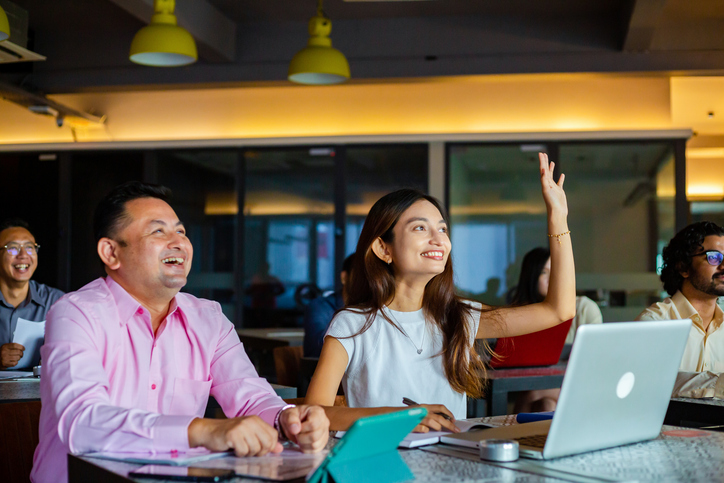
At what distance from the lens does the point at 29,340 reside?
3.19m

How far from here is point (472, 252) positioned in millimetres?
6750

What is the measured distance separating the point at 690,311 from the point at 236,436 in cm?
228

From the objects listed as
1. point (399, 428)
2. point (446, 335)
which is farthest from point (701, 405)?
point (399, 428)

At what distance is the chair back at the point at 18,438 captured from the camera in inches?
89.4

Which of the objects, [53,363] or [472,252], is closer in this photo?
[53,363]

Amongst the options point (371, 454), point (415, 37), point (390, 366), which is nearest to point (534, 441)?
point (371, 454)

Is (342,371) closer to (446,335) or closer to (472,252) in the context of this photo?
(446,335)

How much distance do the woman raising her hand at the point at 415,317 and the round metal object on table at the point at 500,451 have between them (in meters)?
0.71

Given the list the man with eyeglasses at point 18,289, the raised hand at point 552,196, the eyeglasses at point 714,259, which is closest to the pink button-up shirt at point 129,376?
the raised hand at point 552,196

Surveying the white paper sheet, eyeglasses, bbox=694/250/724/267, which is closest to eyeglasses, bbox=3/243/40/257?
the white paper sheet

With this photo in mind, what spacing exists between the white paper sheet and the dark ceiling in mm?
3091

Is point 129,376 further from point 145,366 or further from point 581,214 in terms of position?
point 581,214

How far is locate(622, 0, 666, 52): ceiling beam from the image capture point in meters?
5.00

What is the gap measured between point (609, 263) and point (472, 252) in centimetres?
123
